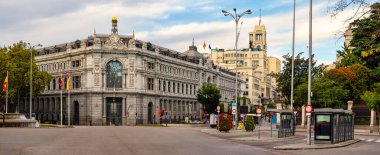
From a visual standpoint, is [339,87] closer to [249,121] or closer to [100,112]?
[249,121]

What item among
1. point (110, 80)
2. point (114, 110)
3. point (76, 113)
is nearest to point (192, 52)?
point (110, 80)

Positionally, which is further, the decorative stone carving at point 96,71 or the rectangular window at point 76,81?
the rectangular window at point 76,81

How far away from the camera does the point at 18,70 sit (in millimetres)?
91938

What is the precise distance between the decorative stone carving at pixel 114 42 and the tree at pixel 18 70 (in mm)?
12814

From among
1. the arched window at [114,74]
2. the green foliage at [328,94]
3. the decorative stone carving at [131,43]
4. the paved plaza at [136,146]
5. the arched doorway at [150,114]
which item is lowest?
the arched doorway at [150,114]

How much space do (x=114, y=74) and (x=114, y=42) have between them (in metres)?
6.11

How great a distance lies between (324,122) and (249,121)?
24.0m

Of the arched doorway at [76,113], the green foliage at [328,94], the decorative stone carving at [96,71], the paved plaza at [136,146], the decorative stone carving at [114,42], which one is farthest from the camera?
the arched doorway at [76,113]

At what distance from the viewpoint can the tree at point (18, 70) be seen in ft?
299

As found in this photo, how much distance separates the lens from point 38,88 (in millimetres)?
94750

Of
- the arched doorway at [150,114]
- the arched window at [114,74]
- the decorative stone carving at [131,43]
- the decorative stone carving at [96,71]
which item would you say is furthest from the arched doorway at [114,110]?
the decorative stone carving at [131,43]

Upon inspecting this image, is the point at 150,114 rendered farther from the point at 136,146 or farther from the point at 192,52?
the point at 136,146

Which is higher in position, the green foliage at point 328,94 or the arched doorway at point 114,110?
the green foliage at point 328,94

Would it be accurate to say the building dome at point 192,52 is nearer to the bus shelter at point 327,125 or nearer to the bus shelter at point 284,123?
the bus shelter at point 284,123
